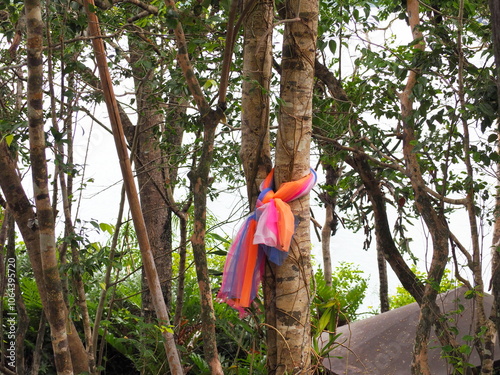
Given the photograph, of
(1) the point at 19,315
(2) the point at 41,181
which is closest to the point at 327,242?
(1) the point at 19,315

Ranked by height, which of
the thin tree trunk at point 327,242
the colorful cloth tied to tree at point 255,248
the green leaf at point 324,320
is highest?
the thin tree trunk at point 327,242

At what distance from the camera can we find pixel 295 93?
2.37 metres

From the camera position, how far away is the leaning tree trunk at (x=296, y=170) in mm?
2299

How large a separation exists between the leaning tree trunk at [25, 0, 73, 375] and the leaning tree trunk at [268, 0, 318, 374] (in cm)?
86

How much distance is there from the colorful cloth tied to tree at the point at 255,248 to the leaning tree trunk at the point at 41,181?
70cm

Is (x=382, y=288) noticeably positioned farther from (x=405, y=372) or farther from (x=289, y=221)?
(x=289, y=221)

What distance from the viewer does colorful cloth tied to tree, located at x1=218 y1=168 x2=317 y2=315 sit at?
7.30 feet

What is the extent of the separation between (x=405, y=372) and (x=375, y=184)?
1.26 meters

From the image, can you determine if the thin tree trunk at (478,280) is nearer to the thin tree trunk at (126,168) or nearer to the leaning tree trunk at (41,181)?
the thin tree trunk at (126,168)

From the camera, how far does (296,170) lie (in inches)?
93.0

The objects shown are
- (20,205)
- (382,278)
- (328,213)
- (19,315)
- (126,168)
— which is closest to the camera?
(126,168)

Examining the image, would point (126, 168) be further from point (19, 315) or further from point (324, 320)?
point (324, 320)

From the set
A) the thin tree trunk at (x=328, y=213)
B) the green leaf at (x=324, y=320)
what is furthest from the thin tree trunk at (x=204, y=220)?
the thin tree trunk at (x=328, y=213)

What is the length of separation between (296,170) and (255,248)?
0.38 meters
